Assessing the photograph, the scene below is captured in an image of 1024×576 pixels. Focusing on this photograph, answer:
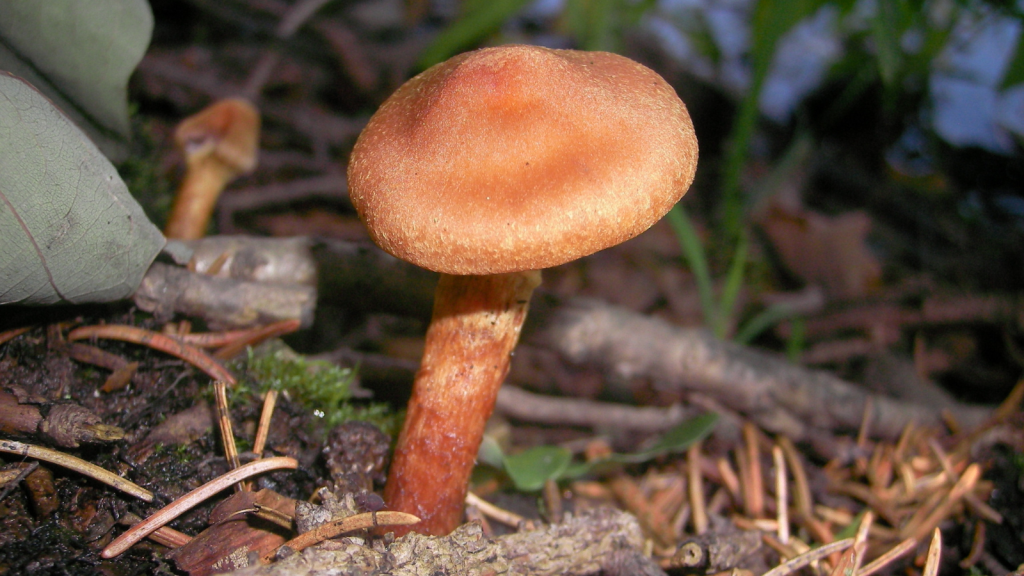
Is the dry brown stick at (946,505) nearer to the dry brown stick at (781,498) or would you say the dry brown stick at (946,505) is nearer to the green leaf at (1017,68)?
the dry brown stick at (781,498)

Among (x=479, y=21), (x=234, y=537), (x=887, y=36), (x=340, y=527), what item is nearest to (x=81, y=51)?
(x=234, y=537)

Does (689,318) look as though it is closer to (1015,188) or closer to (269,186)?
(269,186)

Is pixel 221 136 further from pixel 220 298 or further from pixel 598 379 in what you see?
pixel 598 379

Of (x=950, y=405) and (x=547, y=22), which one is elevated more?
(x=547, y=22)

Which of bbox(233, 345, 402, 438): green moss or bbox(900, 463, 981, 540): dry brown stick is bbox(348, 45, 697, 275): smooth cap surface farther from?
bbox(900, 463, 981, 540): dry brown stick

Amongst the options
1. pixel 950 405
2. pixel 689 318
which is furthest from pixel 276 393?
pixel 950 405

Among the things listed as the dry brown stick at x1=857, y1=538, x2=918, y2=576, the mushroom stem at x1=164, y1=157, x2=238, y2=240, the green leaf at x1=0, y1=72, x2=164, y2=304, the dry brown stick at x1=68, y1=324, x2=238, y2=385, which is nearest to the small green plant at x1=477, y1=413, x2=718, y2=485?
the dry brown stick at x1=857, y1=538, x2=918, y2=576
